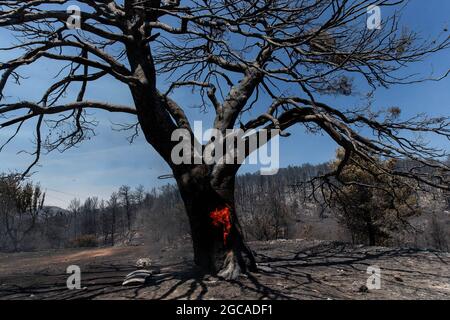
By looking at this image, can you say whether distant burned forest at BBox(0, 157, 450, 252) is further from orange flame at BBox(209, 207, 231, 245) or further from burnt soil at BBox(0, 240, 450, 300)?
orange flame at BBox(209, 207, 231, 245)

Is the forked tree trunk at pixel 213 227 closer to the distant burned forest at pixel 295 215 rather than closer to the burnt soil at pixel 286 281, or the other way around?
the burnt soil at pixel 286 281

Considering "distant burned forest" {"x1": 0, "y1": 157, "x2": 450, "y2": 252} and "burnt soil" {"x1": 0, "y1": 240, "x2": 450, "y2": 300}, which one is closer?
"burnt soil" {"x1": 0, "y1": 240, "x2": 450, "y2": 300}

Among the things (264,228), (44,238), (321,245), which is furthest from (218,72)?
(44,238)

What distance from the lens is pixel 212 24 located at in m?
4.38

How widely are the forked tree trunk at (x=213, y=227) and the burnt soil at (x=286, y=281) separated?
274mm

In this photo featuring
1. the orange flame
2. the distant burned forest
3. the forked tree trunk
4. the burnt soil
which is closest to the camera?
the burnt soil

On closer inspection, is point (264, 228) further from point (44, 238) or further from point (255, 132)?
point (44, 238)

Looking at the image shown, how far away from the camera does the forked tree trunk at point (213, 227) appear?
17.4 feet

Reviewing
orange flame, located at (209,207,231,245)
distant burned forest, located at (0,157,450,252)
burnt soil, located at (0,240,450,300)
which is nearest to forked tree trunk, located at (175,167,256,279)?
orange flame, located at (209,207,231,245)

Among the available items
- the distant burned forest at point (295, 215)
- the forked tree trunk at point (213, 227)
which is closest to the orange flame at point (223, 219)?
the forked tree trunk at point (213, 227)

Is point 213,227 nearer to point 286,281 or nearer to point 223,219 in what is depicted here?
point 223,219

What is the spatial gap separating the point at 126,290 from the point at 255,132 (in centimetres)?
323

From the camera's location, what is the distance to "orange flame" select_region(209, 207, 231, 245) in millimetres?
5402

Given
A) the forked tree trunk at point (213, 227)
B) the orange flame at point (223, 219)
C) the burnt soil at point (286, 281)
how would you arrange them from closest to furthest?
1. the burnt soil at point (286, 281)
2. the forked tree trunk at point (213, 227)
3. the orange flame at point (223, 219)
